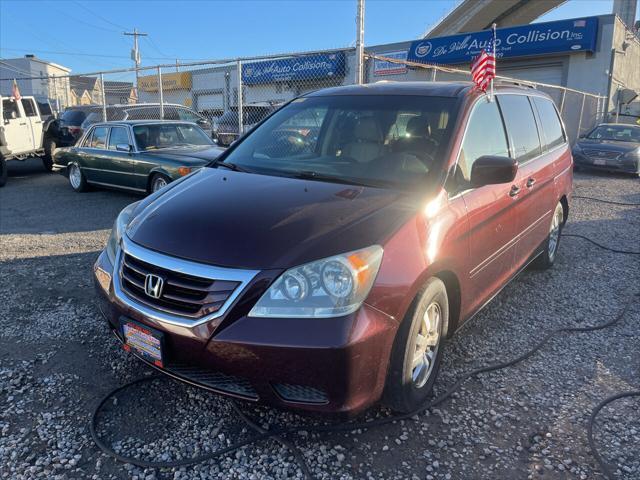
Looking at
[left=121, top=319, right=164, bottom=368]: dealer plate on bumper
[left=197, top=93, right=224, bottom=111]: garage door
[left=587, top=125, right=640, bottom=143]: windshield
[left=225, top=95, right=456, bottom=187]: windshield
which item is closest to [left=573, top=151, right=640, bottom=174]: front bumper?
[left=587, top=125, right=640, bottom=143]: windshield

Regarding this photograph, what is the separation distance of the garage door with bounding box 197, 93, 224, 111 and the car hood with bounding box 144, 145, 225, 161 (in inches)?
634

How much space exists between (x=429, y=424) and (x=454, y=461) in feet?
0.96

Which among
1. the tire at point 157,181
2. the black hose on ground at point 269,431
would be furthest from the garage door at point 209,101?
the black hose on ground at point 269,431

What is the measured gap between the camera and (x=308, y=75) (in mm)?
20609

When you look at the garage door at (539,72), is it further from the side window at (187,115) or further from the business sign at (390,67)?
the side window at (187,115)

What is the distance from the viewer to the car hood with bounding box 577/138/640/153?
1316cm

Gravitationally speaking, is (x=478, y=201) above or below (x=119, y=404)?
above

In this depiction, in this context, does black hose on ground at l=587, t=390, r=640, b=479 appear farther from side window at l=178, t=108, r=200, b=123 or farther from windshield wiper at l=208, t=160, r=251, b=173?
side window at l=178, t=108, r=200, b=123

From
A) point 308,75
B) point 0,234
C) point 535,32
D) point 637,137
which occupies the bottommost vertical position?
point 0,234

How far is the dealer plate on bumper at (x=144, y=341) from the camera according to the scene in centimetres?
252

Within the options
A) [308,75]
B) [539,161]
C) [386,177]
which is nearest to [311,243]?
[386,177]

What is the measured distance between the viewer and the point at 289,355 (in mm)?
2262

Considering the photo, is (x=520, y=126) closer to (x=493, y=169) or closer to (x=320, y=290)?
(x=493, y=169)

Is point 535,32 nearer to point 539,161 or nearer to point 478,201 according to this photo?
point 539,161
